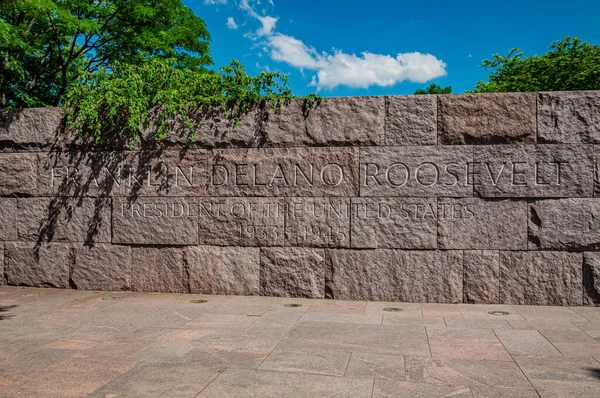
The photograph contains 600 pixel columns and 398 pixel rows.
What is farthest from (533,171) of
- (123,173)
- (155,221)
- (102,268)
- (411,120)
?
(102,268)

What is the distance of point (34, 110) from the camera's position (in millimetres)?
7031

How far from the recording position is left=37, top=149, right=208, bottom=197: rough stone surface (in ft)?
21.9

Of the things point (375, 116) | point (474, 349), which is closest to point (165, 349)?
point (474, 349)

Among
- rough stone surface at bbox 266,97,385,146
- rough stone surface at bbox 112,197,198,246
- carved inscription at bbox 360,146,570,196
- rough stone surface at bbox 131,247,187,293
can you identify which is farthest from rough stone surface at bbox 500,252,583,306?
rough stone surface at bbox 131,247,187,293

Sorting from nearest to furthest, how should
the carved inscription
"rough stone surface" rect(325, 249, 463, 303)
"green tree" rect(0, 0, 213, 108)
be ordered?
the carved inscription, "rough stone surface" rect(325, 249, 463, 303), "green tree" rect(0, 0, 213, 108)

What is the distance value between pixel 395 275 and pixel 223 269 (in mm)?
2267

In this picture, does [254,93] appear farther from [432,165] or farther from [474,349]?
[474,349]

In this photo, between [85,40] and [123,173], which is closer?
[123,173]

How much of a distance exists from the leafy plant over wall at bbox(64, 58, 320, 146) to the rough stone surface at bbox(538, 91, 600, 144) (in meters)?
2.84

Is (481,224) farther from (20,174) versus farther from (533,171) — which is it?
(20,174)

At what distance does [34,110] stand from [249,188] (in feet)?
11.2

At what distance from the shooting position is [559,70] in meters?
25.0

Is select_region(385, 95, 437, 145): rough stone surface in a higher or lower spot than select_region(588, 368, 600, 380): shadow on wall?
higher

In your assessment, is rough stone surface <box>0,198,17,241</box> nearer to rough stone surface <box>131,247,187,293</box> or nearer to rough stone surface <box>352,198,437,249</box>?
rough stone surface <box>131,247,187,293</box>
